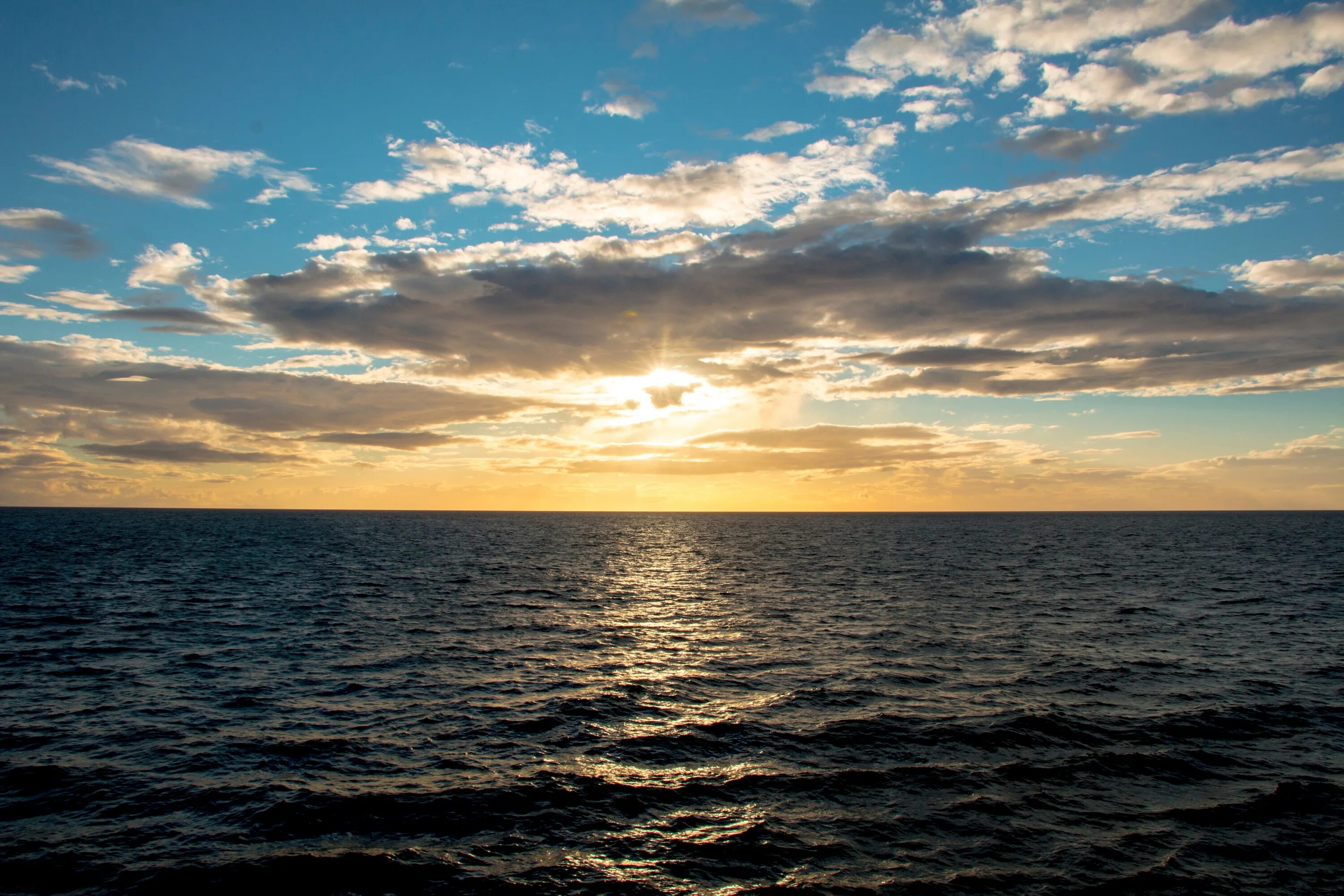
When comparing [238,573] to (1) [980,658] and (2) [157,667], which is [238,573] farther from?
(1) [980,658]

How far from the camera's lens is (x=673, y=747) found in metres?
21.9

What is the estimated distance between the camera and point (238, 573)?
71562 millimetres

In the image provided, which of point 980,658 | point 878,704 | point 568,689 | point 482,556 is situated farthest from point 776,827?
point 482,556

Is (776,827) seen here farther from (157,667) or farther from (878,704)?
(157,667)

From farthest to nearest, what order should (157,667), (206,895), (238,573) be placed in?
(238,573), (157,667), (206,895)

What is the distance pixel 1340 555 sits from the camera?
9400 centimetres

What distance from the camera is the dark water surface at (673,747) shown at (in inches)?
594

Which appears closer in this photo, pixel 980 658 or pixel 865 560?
pixel 980 658

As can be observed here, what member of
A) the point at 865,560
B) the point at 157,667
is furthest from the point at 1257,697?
the point at 865,560

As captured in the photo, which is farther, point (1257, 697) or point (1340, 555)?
point (1340, 555)

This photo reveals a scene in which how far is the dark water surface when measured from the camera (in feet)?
49.5

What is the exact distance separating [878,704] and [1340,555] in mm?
105045

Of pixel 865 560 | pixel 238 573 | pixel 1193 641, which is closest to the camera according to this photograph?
pixel 1193 641

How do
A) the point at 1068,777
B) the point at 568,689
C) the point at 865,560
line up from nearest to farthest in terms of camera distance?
the point at 1068,777 → the point at 568,689 → the point at 865,560
